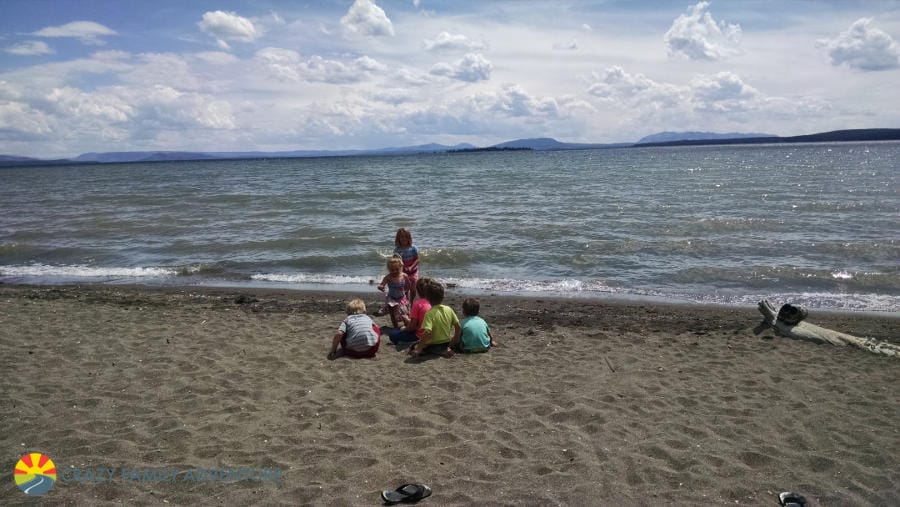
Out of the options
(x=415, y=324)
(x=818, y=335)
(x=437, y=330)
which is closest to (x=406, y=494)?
(x=437, y=330)

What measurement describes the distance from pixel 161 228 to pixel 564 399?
18.6m

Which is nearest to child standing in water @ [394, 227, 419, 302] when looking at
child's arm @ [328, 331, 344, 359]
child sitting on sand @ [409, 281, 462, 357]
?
child sitting on sand @ [409, 281, 462, 357]

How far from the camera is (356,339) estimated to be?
6859 millimetres

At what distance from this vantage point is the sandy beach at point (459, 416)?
161 inches

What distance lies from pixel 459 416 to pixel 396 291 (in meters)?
3.47

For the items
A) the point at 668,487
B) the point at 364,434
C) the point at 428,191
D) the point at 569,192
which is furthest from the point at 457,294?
the point at 428,191

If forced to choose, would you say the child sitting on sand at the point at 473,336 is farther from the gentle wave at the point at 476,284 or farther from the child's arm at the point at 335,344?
the gentle wave at the point at 476,284

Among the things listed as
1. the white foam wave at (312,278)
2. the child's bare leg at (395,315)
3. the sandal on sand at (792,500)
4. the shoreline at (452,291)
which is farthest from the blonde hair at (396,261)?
the sandal on sand at (792,500)

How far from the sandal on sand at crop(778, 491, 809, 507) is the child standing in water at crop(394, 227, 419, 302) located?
19.0 feet

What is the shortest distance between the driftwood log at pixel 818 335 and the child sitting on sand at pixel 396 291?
5.31 metres

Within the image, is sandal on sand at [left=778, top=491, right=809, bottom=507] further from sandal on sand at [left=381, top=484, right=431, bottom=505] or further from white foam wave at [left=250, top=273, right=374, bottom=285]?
white foam wave at [left=250, top=273, right=374, bottom=285]

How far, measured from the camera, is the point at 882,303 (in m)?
10.2

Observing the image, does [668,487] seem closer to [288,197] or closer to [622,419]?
[622,419]

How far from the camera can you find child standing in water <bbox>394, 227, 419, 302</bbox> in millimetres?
8695
